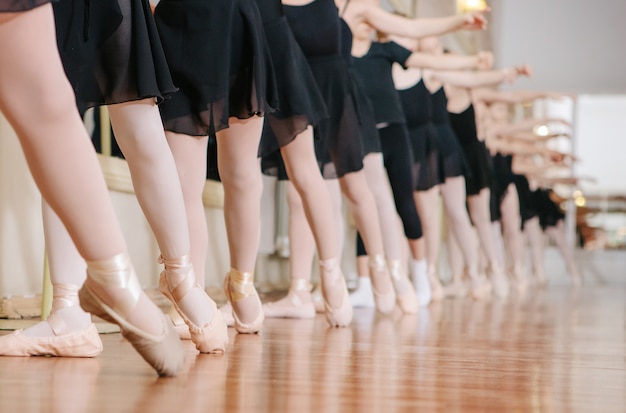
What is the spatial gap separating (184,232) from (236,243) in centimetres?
53

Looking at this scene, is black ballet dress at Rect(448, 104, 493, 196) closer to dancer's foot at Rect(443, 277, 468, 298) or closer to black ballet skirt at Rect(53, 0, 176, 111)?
dancer's foot at Rect(443, 277, 468, 298)

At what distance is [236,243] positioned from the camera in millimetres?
2090

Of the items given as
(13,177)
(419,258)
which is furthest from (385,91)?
(13,177)

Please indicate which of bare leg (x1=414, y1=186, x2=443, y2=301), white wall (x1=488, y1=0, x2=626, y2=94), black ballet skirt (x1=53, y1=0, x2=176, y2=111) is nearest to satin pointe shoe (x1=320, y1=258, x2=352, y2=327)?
black ballet skirt (x1=53, y1=0, x2=176, y2=111)

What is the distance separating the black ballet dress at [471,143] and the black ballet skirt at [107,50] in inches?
159

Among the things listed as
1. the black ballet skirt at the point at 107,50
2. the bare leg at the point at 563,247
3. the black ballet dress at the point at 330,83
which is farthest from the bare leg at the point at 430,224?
the bare leg at the point at 563,247

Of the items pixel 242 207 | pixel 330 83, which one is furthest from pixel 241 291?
pixel 330 83

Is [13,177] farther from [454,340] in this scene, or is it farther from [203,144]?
→ [454,340]

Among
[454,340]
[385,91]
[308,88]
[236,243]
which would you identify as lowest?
[454,340]

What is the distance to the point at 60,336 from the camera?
1.59 m

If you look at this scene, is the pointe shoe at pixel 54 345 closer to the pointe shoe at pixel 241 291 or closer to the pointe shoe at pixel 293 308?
the pointe shoe at pixel 241 291

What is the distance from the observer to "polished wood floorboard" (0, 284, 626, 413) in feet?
3.54

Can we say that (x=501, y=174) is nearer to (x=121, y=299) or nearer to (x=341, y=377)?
(x=341, y=377)

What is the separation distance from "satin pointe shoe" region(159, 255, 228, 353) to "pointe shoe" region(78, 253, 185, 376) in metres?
0.35
